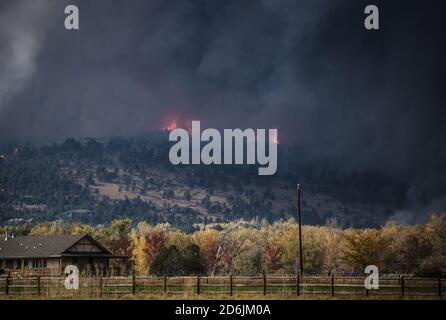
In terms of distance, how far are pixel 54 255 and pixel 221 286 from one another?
153ft

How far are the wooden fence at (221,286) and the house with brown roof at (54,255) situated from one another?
37.0 m

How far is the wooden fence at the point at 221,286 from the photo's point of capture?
52.8 meters

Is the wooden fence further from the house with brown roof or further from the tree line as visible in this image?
the tree line

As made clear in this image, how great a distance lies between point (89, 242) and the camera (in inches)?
4119

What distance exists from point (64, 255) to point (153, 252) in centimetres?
3861

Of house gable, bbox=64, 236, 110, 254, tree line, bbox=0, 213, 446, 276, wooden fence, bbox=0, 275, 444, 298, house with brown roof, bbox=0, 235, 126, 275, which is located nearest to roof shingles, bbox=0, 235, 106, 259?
house with brown roof, bbox=0, 235, 126, 275

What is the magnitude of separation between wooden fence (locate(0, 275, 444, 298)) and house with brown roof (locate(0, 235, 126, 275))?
37.0 metres

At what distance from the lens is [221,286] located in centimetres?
5919

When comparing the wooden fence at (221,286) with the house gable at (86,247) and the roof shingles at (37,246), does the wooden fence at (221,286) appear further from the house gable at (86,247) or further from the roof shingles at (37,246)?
the house gable at (86,247)

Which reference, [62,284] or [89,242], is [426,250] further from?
[62,284]

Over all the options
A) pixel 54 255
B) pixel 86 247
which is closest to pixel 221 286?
pixel 54 255

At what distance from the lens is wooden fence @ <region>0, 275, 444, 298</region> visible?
52.8 m

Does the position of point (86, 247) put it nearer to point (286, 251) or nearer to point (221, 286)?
point (286, 251)

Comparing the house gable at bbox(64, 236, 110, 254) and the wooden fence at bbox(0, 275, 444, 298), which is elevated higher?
the house gable at bbox(64, 236, 110, 254)
